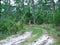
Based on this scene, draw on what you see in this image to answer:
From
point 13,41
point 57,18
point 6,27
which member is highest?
point 57,18

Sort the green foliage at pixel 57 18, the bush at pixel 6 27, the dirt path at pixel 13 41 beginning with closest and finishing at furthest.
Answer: the dirt path at pixel 13 41, the green foliage at pixel 57 18, the bush at pixel 6 27

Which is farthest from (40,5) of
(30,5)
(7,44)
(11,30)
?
(7,44)

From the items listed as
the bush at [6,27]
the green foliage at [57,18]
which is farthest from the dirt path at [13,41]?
the green foliage at [57,18]

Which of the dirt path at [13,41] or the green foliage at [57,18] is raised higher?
the green foliage at [57,18]

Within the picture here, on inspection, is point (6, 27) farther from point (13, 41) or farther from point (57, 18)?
point (13, 41)

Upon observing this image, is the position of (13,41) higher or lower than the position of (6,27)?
lower

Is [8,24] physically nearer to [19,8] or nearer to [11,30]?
[11,30]

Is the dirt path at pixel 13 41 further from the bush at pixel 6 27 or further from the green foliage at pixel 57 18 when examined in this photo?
the green foliage at pixel 57 18

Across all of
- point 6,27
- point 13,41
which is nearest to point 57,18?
point 6,27

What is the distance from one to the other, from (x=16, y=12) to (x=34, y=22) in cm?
855

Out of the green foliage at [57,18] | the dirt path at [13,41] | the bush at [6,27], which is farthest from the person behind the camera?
the bush at [6,27]

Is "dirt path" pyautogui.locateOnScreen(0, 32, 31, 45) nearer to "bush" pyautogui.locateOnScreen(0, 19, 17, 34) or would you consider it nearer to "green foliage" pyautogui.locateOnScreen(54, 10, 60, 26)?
"bush" pyautogui.locateOnScreen(0, 19, 17, 34)

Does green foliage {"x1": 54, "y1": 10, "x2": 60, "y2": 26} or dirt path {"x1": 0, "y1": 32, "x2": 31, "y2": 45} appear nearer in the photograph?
dirt path {"x1": 0, "y1": 32, "x2": 31, "y2": 45}

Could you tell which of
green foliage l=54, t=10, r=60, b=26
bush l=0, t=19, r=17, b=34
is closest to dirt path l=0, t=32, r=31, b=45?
bush l=0, t=19, r=17, b=34
